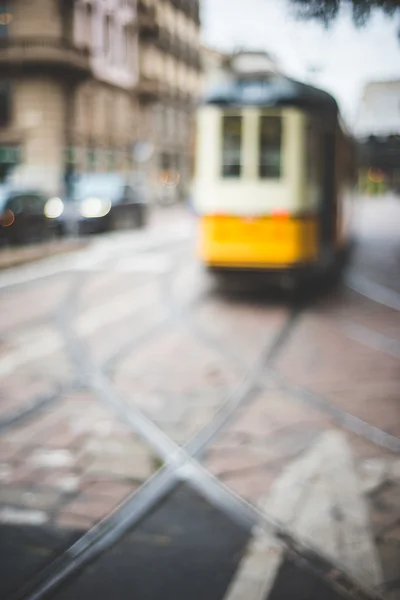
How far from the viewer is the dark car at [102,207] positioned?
1912 cm

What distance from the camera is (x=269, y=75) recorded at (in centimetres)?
930

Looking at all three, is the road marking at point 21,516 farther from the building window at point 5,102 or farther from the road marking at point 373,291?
the building window at point 5,102

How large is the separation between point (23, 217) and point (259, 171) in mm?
8722

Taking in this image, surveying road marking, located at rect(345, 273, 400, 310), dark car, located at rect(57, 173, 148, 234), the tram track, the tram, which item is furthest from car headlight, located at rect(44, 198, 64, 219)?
the tram track

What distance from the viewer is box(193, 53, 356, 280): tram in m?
9.04

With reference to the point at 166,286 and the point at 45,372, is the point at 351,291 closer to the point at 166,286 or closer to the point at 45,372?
the point at 166,286

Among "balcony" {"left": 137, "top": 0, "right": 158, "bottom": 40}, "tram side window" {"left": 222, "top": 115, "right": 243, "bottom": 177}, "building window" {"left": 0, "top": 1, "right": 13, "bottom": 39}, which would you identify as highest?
"balcony" {"left": 137, "top": 0, "right": 158, "bottom": 40}

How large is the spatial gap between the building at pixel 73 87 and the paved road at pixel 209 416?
18116 mm

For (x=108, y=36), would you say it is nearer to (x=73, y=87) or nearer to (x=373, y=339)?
(x=73, y=87)

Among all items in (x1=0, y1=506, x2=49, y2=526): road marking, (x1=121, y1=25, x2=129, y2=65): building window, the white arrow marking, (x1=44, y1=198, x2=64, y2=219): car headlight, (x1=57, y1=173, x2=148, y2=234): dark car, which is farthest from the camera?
(x1=121, y1=25, x2=129, y2=65): building window

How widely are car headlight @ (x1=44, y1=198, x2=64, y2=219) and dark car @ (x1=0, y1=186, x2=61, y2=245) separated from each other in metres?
0.75

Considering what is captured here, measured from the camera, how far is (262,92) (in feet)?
29.7

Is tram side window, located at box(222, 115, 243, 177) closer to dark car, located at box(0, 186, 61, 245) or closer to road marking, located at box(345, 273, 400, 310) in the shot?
road marking, located at box(345, 273, 400, 310)

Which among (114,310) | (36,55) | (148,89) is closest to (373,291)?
(114,310)
